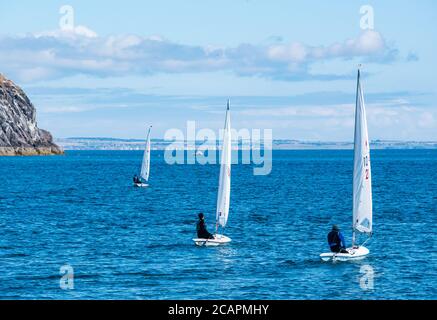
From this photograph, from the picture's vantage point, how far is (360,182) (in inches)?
1678

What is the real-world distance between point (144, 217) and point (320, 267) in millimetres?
31067

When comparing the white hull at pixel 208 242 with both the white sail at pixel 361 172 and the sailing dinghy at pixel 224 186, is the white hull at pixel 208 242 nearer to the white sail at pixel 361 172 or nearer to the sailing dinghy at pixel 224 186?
the sailing dinghy at pixel 224 186

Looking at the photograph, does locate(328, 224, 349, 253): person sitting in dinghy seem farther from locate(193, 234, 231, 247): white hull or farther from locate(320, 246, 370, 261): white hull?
locate(193, 234, 231, 247): white hull

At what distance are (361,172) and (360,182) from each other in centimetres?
62

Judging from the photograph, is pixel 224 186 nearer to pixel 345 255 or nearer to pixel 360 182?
pixel 360 182

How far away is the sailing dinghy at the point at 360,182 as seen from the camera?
136ft

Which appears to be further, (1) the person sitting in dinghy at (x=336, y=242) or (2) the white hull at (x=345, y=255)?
(2) the white hull at (x=345, y=255)

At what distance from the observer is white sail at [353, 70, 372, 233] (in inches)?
1633

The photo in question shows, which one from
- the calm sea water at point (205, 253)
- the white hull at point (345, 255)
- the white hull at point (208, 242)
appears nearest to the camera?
the calm sea water at point (205, 253)

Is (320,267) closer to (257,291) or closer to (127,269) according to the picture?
(257,291)

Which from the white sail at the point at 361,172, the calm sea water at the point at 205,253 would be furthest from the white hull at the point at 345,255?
the white sail at the point at 361,172

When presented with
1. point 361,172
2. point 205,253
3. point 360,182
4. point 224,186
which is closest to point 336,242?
point 360,182

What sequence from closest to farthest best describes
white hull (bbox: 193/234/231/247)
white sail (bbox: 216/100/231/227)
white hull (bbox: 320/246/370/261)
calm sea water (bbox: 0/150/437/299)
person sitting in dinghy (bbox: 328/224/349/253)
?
calm sea water (bbox: 0/150/437/299) → person sitting in dinghy (bbox: 328/224/349/253) → white hull (bbox: 320/246/370/261) → white hull (bbox: 193/234/231/247) → white sail (bbox: 216/100/231/227)

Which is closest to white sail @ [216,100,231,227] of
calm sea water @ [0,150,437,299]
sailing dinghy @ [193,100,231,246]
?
sailing dinghy @ [193,100,231,246]
